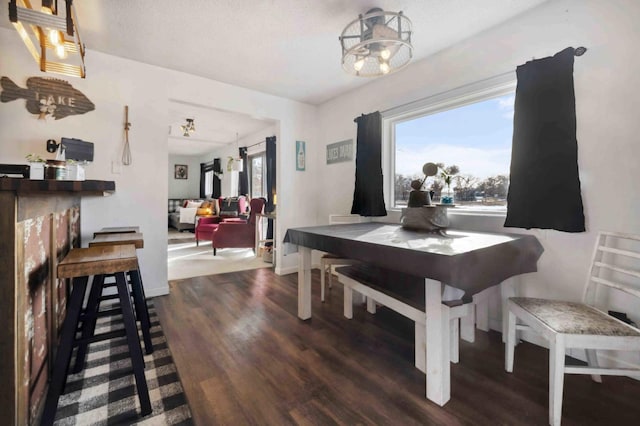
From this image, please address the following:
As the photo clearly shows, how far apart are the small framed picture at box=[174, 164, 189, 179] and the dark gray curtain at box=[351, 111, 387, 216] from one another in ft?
24.2

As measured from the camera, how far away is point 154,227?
2.90 meters

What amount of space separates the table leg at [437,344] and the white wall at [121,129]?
8.71 ft

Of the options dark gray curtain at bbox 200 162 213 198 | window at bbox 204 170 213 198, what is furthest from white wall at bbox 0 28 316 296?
dark gray curtain at bbox 200 162 213 198

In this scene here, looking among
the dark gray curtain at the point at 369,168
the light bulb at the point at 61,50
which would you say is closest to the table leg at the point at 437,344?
the dark gray curtain at the point at 369,168

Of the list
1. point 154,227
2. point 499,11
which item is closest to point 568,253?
point 499,11

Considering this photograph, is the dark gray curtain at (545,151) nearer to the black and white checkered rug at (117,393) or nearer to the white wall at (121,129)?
the black and white checkered rug at (117,393)

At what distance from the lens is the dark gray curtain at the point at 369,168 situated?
311 centimetres

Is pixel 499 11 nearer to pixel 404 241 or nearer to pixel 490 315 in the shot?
pixel 404 241

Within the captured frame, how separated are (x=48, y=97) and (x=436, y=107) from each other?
3435 millimetres

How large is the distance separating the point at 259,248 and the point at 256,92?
8.35 ft

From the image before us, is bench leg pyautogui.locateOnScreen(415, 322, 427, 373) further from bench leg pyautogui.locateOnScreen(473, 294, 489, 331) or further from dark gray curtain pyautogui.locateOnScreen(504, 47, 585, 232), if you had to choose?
dark gray curtain pyautogui.locateOnScreen(504, 47, 585, 232)

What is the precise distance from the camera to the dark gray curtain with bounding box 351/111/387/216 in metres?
3.11

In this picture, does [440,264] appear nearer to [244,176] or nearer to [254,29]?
[254,29]

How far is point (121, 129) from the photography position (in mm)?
2715
